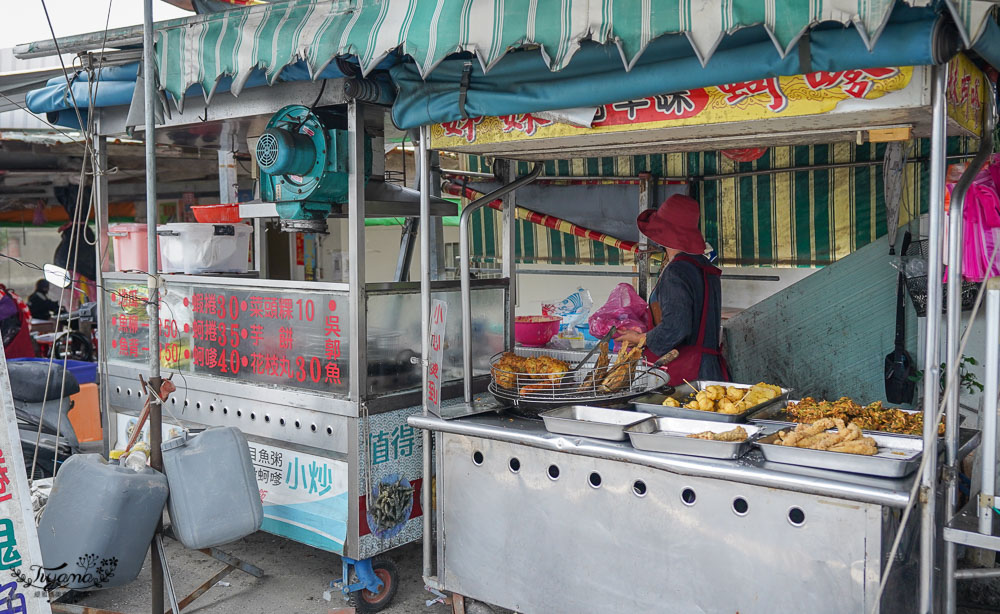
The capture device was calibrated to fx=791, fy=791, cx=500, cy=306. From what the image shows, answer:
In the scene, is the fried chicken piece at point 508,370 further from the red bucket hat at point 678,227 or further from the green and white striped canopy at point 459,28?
the green and white striped canopy at point 459,28

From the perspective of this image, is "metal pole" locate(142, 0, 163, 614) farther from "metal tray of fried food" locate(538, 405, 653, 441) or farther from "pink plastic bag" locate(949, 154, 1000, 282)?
"pink plastic bag" locate(949, 154, 1000, 282)

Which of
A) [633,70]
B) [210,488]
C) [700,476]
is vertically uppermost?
[633,70]

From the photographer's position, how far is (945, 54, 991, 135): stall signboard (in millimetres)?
2416

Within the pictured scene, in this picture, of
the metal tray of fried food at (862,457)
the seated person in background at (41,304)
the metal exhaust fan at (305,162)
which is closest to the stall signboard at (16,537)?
the metal exhaust fan at (305,162)

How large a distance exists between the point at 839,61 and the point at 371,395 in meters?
2.34

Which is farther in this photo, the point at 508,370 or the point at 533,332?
the point at 533,332

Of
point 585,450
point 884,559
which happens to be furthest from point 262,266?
point 884,559

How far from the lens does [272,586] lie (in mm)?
3951

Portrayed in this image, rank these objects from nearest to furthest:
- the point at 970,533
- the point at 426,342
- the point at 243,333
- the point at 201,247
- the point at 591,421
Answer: the point at 970,533 → the point at 591,421 → the point at 426,342 → the point at 243,333 → the point at 201,247

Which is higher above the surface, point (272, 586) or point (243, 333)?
point (243, 333)

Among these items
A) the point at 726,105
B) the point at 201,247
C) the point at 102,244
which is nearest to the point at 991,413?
the point at 726,105

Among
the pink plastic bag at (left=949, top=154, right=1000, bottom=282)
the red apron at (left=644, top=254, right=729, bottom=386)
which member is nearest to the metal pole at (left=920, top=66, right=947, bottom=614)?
the pink plastic bag at (left=949, top=154, right=1000, bottom=282)

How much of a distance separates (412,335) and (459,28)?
1.59 meters

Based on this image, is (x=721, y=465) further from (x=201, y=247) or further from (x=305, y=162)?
(x=201, y=247)
